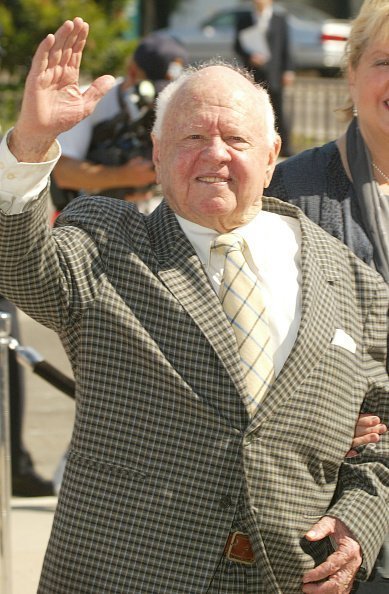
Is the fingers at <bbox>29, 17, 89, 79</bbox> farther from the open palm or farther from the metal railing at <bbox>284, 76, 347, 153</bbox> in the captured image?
the metal railing at <bbox>284, 76, 347, 153</bbox>

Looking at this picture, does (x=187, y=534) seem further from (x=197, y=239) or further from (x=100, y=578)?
(x=197, y=239)

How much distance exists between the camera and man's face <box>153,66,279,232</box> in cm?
294

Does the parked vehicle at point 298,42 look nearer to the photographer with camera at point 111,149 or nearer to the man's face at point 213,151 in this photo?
the photographer with camera at point 111,149

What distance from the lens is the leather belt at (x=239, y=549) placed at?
9.30 ft

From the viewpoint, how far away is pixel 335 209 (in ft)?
11.4

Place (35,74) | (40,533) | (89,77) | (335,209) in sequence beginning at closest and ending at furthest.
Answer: (35,74) < (335,209) < (40,533) < (89,77)

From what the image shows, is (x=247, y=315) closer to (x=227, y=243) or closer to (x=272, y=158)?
(x=227, y=243)

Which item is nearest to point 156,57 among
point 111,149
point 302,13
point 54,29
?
point 111,149

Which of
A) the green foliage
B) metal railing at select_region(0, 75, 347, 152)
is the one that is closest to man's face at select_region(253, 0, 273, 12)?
metal railing at select_region(0, 75, 347, 152)

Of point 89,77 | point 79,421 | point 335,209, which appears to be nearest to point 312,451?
point 79,421

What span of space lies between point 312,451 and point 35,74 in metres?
1.08

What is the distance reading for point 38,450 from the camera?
21.8ft

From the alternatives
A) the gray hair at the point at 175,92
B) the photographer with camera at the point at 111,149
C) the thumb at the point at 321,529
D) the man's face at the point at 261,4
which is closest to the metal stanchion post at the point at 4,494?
the gray hair at the point at 175,92

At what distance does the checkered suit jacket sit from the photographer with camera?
105 inches
